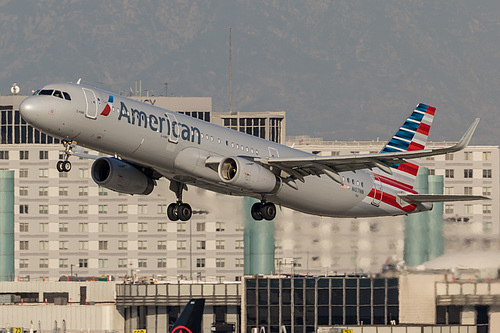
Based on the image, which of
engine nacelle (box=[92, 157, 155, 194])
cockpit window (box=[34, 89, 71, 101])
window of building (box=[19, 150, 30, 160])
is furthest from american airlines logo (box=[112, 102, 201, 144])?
window of building (box=[19, 150, 30, 160])

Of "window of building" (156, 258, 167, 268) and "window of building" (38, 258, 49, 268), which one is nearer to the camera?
"window of building" (156, 258, 167, 268)

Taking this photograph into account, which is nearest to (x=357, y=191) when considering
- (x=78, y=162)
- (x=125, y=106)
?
(x=125, y=106)

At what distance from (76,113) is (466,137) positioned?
1991cm

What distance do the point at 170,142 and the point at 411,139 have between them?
73.0ft

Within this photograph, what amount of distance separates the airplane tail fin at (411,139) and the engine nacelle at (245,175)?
44.9 feet

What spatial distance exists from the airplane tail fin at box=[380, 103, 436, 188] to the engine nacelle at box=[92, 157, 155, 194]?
17666 millimetres

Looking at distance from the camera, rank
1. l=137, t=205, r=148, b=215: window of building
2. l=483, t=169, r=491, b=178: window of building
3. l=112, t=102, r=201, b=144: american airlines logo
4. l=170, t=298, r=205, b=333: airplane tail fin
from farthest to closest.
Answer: l=483, t=169, r=491, b=178: window of building, l=137, t=205, r=148, b=215: window of building, l=170, t=298, r=205, b=333: airplane tail fin, l=112, t=102, r=201, b=144: american airlines logo

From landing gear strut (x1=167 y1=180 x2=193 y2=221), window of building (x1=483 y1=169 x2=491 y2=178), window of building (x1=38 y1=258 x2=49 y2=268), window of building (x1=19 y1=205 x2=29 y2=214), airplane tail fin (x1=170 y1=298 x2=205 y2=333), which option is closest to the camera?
landing gear strut (x1=167 y1=180 x2=193 y2=221)

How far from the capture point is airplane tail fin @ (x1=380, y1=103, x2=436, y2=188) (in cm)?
7407

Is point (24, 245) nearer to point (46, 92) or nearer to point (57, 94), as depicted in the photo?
point (46, 92)

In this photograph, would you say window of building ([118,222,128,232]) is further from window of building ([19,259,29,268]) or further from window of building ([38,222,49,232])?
window of building ([19,259,29,268])

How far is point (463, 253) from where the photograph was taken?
75.3 meters

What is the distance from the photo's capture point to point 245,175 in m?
61.3

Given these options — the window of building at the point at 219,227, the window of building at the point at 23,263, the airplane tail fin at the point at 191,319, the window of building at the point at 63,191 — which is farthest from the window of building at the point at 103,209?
the airplane tail fin at the point at 191,319
